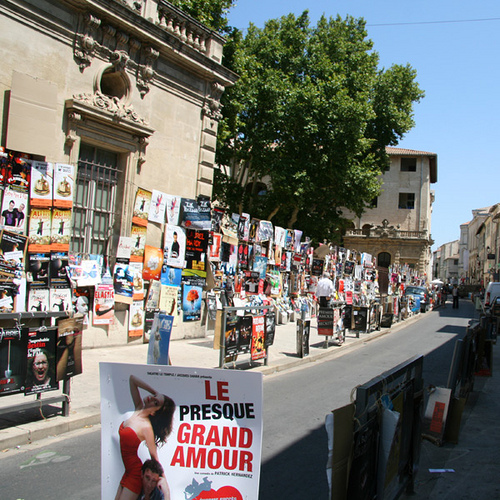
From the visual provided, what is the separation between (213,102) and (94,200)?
4.88 meters

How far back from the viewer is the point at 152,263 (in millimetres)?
12258

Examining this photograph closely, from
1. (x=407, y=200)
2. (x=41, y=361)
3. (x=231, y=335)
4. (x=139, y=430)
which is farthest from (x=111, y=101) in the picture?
(x=407, y=200)

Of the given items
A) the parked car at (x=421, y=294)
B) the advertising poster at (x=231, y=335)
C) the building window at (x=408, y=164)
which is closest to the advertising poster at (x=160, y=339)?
the advertising poster at (x=231, y=335)

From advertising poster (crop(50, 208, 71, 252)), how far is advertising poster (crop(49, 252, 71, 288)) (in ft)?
0.41

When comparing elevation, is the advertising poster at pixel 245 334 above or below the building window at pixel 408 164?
below

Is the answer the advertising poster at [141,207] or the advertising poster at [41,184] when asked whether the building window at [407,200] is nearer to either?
the advertising poster at [141,207]

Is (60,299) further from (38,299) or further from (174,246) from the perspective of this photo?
(174,246)

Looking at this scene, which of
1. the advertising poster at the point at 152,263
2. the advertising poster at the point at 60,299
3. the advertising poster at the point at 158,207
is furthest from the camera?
the advertising poster at the point at 158,207

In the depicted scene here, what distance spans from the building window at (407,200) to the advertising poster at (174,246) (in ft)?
180

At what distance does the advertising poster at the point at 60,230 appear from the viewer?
9.91m

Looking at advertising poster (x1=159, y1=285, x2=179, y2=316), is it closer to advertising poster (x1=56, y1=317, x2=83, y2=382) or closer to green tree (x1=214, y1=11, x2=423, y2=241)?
advertising poster (x1=56, y1=317, x2=83, y2=382)

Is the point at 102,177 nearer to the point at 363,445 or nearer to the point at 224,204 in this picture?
the point at 363,445

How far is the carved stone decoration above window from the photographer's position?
14.2 metres

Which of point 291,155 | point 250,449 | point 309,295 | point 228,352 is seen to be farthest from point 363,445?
point 291,155
